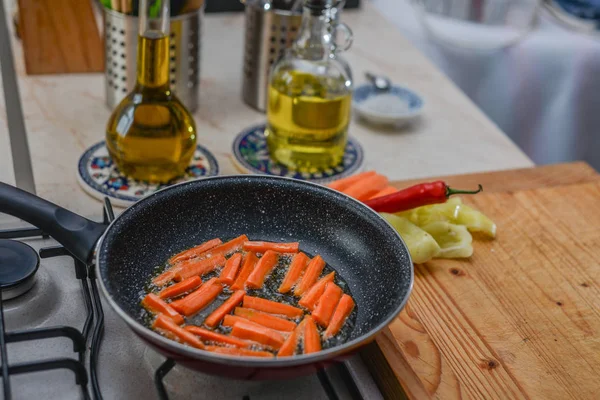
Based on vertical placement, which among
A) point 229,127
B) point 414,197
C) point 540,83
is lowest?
point 540,83

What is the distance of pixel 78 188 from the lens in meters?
1.15

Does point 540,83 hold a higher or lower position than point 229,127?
lower

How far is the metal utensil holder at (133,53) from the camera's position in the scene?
4.13 ft

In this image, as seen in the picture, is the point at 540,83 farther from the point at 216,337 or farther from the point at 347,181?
the point at 216,337

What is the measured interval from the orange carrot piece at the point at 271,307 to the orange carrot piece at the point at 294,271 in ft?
0.13

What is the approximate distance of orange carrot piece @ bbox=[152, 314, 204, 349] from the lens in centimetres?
78

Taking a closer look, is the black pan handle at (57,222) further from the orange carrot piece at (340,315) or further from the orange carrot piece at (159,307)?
the orange carrot piece at (340,315)

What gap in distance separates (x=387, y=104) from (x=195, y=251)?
633mm

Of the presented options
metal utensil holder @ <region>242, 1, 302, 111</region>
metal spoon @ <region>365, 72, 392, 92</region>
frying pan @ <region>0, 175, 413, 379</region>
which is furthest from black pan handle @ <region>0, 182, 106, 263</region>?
metal spoon @ <region>365, 72, 392, 92</region>

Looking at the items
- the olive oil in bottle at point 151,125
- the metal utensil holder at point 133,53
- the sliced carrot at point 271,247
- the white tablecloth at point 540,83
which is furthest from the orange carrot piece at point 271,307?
the white tablecloth at point 540,83

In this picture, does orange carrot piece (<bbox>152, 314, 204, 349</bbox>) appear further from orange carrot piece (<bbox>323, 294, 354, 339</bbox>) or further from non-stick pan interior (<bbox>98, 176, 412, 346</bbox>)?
orange carrot piece (<bbox>323, 294, 354, 339</bbox>)

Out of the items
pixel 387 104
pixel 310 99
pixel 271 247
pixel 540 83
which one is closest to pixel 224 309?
pixel 271 247

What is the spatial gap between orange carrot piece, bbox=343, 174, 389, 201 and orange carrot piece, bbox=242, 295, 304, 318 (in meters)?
0.30

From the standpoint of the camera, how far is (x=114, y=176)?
1.16 m
